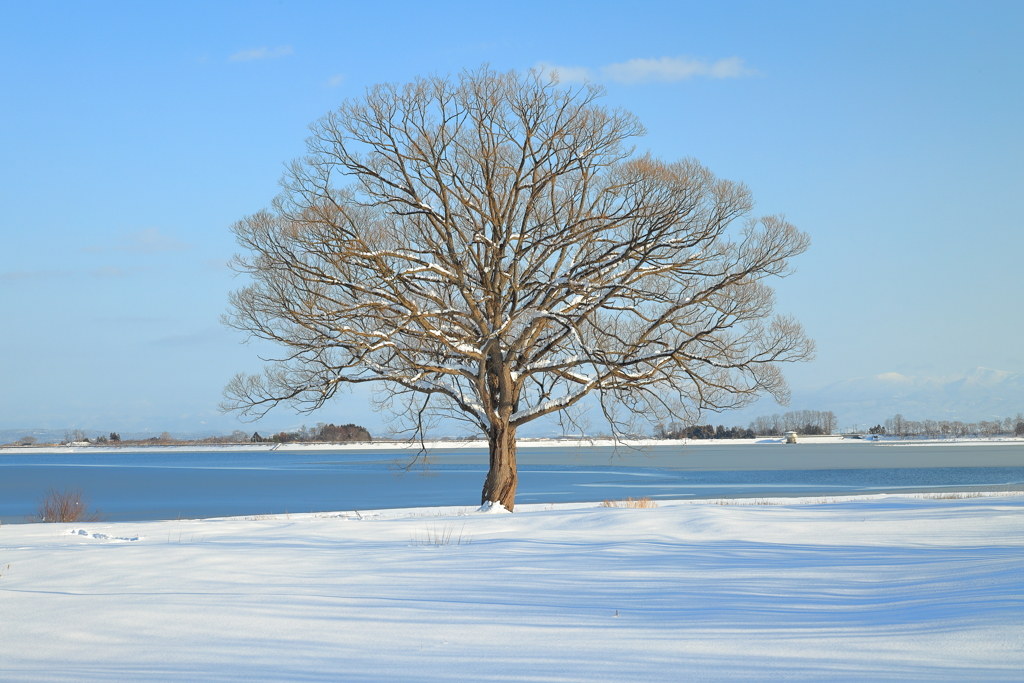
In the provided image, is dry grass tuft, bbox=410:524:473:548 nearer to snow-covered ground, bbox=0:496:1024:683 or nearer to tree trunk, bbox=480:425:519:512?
snow-covered ground, bbox=0:496:1024:683

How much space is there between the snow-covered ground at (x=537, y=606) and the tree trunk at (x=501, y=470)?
696 centimetres

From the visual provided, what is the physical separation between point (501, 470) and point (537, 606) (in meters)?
11.8

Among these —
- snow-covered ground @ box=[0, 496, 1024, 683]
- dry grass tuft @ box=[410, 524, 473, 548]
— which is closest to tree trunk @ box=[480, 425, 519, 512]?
dry grass tuft @ box=[410, 524, 473, 548]

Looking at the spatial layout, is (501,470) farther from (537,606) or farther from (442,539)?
(537,606)

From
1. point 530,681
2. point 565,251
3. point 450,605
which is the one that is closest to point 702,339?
point 565,251

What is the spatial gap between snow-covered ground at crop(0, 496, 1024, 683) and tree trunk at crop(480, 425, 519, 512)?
22.8 ft

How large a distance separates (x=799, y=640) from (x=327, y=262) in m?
13.6

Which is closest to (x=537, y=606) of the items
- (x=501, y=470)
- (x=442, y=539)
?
(x=442, y=539)

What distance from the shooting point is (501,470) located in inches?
712

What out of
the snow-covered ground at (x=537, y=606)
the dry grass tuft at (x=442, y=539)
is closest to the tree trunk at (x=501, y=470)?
the dry grass tuft at (x=442, y=539)

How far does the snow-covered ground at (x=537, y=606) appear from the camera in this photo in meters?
4.62

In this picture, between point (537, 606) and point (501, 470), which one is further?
point (501, 470)

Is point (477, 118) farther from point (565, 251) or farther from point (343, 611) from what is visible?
point (343, 611)

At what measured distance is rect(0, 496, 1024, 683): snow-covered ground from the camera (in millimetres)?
4617
